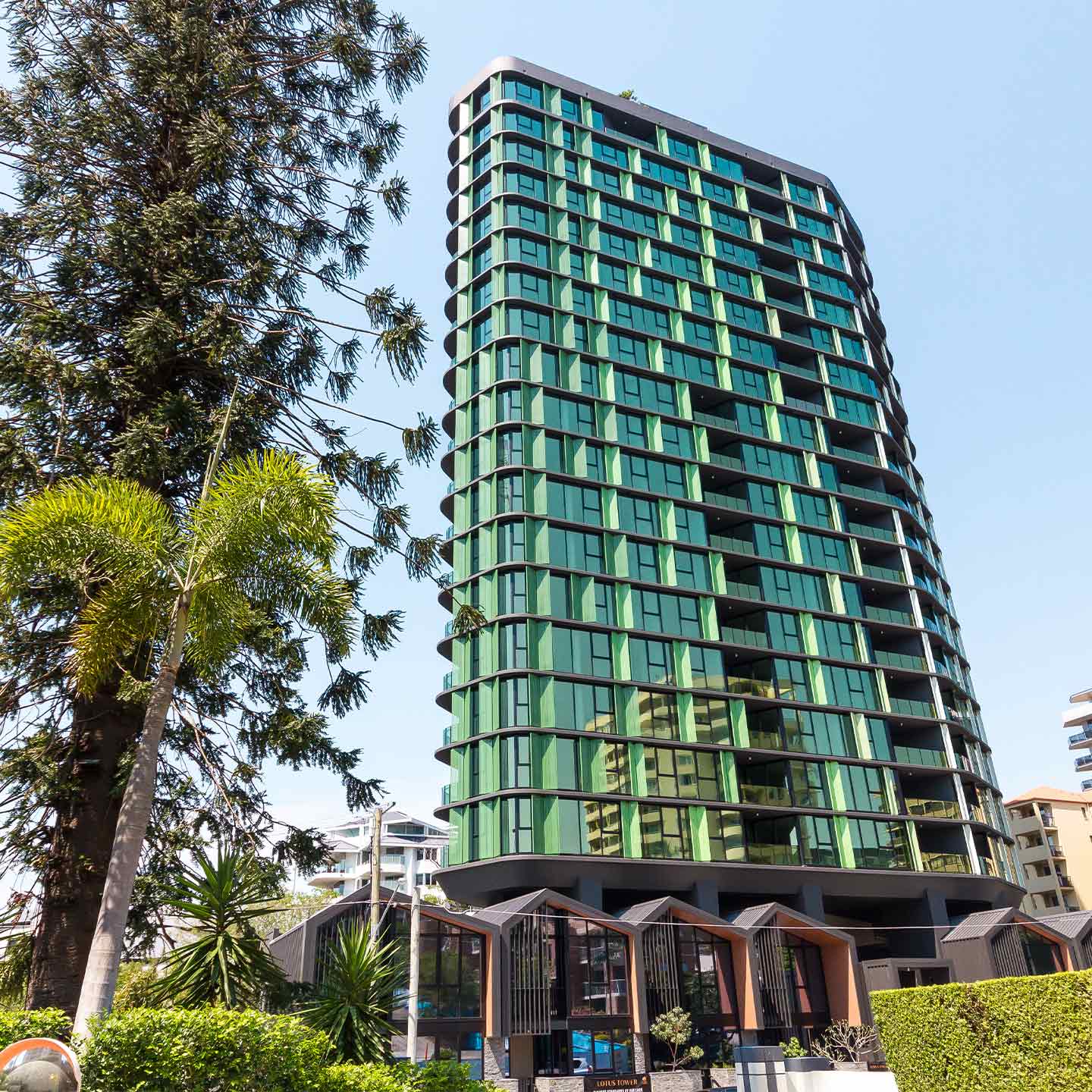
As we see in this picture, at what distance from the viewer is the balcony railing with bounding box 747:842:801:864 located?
48.5 metres

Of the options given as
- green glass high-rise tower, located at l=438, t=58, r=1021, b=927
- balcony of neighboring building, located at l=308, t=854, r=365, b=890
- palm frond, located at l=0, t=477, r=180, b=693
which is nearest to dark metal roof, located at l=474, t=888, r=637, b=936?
green glass high-rise tower, located at l=438, t=58, r=1021, b=927

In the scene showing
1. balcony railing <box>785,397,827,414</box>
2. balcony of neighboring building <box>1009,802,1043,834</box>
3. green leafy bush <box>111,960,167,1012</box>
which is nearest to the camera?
green leafy bush <box>111,960,167,1012</box>

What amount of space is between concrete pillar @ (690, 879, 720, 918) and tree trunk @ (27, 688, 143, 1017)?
121 ft

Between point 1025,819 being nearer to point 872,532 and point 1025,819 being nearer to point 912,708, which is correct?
point 912,708

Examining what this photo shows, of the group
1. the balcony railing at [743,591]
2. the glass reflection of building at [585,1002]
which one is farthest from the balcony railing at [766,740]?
the glass reflection of building at [585,1002]

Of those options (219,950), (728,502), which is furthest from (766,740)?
(219,950)

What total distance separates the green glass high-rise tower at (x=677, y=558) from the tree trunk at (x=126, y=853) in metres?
32.7

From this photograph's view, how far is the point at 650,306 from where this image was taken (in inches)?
2393

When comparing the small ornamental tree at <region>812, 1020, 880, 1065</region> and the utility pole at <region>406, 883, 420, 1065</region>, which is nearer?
the utility pole at <region>406, 883, 420, 1065</region>

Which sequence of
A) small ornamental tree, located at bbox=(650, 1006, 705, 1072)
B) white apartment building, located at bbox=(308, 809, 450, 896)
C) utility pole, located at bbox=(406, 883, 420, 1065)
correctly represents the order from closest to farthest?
utility pole, located at bbox=(406, 883, 420, 1065)
small ornamental tree, located at bbox=(650, 1006, 705, 1072)
white apartment building, located at bbox=(308, 809, 450, 896)

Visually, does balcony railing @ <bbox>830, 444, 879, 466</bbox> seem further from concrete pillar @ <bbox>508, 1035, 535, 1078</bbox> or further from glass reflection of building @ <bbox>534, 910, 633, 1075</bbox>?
concrete pillar @ <bbox>508, 1035, 535, 1078</bbox>

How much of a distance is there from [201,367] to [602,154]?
177 feet

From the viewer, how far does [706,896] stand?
4619cm

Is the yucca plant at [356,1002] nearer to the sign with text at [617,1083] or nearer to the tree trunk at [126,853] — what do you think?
the tree trunk at [126,853]
